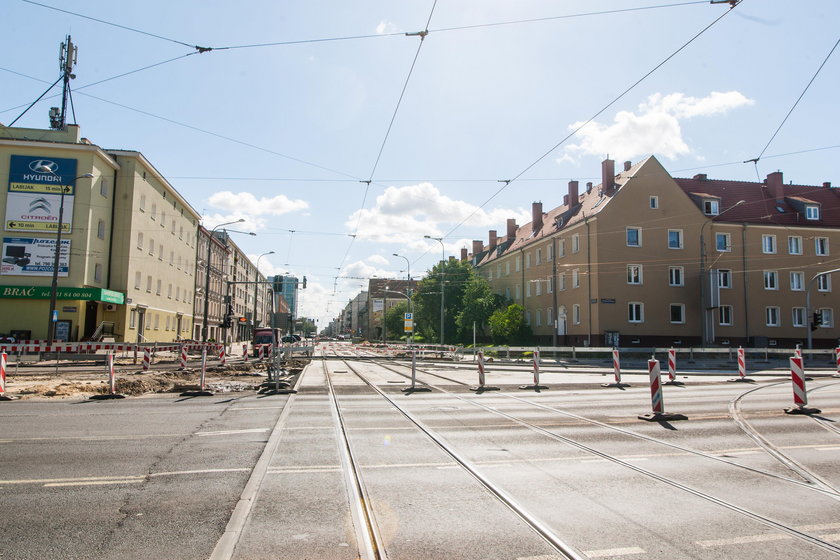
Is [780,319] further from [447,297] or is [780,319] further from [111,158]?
[111,158]

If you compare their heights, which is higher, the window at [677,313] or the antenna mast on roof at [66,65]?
the antenna mast on roof at [66,65]

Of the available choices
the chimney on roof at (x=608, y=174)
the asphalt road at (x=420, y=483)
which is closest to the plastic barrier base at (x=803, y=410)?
the asphalt road at (x=420, y=483)

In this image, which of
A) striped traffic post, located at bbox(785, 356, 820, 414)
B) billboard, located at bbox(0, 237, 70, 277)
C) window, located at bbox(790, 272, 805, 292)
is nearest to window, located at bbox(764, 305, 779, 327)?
window, located at bbox(790, 272, 805, 292)

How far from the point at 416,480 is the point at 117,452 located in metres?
4.45

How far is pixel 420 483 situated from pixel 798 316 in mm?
48250

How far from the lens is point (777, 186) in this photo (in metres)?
47.8

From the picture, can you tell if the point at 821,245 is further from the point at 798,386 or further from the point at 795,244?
the point at 798,386

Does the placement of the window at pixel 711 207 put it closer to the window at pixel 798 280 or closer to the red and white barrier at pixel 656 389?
the window at pixel 798 280

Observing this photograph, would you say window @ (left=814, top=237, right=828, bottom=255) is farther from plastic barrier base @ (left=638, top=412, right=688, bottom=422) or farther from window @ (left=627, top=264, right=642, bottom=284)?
plastic barrier base @ (left=638, top=412, right=688, bottom=422)

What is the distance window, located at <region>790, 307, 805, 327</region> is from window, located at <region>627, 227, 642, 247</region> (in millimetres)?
13856

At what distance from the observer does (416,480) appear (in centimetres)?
662

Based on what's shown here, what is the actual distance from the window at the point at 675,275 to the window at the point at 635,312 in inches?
126

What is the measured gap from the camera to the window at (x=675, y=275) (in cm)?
4278

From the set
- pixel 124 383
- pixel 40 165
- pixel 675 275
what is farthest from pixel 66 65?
pixel 675 275
